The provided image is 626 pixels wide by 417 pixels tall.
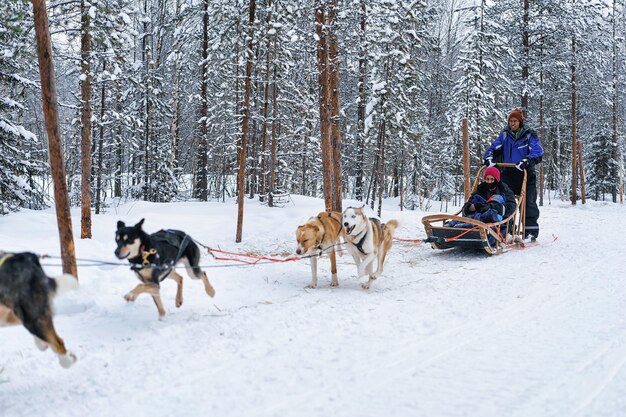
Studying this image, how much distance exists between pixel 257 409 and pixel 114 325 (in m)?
2.53

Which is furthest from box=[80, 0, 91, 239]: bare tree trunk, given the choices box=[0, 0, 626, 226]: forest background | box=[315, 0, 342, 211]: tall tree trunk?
box=[315, 0, 342, 211]: tall tree trunk

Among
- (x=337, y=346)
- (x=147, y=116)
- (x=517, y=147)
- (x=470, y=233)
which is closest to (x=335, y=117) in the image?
(x=517, y=147)

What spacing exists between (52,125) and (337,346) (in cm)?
440

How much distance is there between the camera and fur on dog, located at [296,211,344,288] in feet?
21.3

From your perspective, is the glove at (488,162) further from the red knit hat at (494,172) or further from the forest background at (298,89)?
the forest background at (298,89)

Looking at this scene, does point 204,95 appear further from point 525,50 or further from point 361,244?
point 525,50

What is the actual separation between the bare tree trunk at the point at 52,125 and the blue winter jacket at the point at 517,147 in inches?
335

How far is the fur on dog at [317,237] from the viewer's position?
6.51 m

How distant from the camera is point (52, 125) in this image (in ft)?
18.9

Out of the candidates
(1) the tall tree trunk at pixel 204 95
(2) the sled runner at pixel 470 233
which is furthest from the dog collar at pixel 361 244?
(1) the tall tree trunk at pixel 204 95

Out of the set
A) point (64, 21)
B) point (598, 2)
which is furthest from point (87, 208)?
point (598, 2)

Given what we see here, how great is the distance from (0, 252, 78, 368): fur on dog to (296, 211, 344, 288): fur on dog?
3.32 meters

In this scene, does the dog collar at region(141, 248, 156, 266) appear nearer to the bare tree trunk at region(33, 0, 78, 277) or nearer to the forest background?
the bare tree trunk at region(33, 0, 78, 277)

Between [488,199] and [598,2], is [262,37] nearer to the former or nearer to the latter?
[488,199]
